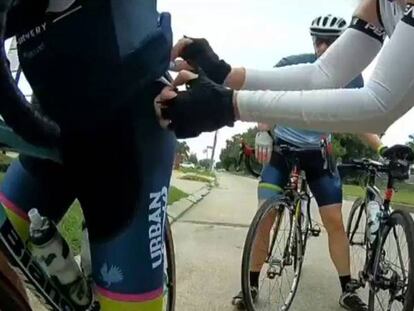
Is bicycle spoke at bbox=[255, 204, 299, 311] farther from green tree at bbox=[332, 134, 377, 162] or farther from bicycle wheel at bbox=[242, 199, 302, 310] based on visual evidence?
green tree at bbox=[332, 134, 377, 162]

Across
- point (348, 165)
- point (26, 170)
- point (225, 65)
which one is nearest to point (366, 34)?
point (225, 65)

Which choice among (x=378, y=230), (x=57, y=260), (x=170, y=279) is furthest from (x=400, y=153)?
(x=57, y=260)

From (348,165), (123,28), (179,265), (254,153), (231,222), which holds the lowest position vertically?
(231,222)

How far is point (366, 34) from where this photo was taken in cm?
230

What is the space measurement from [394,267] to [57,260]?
7.64 feet

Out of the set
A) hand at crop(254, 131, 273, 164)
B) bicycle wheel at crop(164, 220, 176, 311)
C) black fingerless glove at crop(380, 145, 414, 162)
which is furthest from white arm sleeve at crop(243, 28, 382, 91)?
black fingerless glove at crop(380, 145, 414, 162)

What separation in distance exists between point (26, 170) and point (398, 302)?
7.58ft

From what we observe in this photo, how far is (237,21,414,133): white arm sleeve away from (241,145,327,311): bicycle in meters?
2.23

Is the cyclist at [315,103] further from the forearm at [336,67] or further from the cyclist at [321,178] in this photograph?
the cyclist at [321,178]

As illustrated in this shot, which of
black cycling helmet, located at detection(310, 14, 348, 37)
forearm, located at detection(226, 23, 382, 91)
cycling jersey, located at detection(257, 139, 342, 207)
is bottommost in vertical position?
cycling jersey, located at detection(257, 139, 342, 207)

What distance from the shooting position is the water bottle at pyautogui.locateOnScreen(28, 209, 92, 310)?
5.66 ft

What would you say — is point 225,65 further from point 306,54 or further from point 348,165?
point 348,165

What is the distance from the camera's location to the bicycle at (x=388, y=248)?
338 cm

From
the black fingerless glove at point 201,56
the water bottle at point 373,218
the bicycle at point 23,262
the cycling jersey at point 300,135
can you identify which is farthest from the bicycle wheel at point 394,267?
the bicycle at point 23,262
